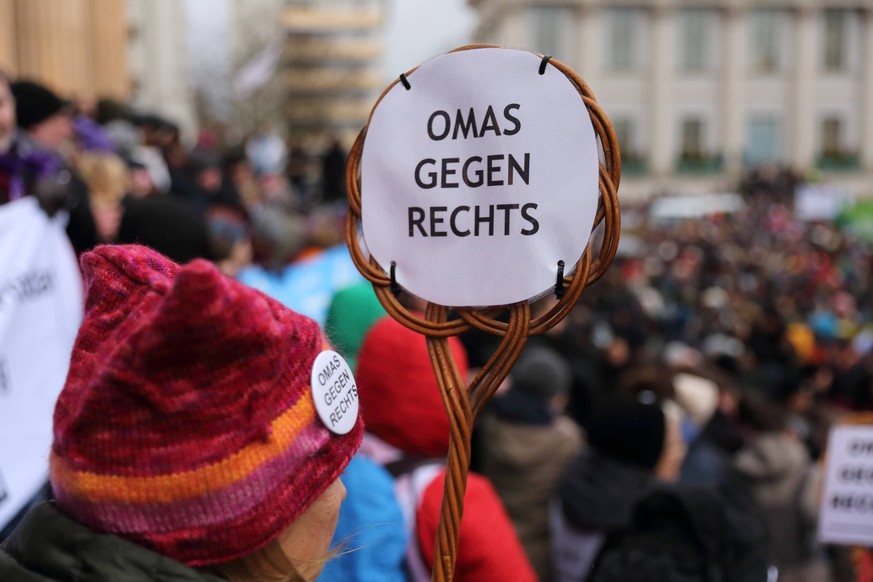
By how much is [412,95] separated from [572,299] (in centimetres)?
43

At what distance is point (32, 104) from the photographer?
4285 millimetres

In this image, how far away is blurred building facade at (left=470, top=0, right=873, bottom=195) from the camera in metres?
55.3

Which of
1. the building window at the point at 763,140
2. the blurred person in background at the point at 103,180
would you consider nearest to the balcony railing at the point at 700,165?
the building window at the point at 763,140

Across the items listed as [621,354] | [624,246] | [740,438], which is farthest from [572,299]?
[624,246]

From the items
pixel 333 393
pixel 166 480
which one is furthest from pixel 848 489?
pixel 166 480

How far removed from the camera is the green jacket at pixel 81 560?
1.19 m

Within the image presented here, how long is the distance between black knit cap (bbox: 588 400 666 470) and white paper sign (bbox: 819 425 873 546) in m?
0.93

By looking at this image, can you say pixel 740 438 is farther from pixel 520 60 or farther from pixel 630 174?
pixel 630 174

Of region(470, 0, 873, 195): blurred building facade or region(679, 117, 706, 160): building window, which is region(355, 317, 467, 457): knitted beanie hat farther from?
region(679, 117, 706, 160): building window

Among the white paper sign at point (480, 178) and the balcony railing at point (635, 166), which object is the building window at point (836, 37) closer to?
the balcony railing at point (635, 166)

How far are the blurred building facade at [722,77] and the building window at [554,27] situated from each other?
54 mm

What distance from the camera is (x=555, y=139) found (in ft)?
5.24

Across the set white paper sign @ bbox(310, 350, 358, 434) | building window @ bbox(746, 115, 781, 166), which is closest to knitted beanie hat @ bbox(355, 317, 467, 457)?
white paper sign @ bbox(310, 350, 358, 434)

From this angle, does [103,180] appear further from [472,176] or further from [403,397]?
[472,176]
